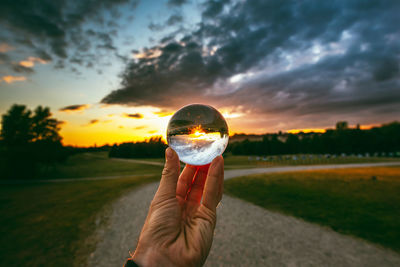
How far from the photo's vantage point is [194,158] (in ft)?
10.9

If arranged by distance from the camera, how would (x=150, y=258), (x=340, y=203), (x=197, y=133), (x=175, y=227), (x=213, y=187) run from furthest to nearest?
(x=340, y=203)
(x=197, y=133)
(x=213, y=187)
(x=175, y=227)
(x=150, y=258)

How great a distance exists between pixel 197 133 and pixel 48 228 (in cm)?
1137

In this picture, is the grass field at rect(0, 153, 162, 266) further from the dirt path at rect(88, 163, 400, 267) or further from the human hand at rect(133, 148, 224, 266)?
the human hand at rect(133, 148, 224, 266)

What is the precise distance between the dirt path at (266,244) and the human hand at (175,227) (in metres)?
5.10

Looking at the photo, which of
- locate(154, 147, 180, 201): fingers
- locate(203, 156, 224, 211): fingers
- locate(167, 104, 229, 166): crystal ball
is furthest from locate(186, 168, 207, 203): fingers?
locate(154, 147, 180, 201): fingers

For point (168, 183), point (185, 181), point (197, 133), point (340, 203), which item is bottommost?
point (340, 203)

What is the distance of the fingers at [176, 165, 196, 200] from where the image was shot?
11.7 feet

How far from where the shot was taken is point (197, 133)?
3205 millimetres

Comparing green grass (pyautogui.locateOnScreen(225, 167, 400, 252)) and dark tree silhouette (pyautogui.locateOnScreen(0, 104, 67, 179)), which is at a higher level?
dark tree silhouette (pyautogui.locateOnScreen(0, 104, 67, 179))

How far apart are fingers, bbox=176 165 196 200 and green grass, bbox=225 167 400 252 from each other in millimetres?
9435

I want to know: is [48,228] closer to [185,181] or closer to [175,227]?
[185,181]

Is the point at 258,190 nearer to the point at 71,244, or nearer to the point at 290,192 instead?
the point at 290,192


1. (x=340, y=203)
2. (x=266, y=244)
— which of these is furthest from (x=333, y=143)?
(x=266, y=244)

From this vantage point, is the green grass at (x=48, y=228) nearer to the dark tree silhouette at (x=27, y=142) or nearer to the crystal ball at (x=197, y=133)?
the crystal ball at (x=197, y=133)
